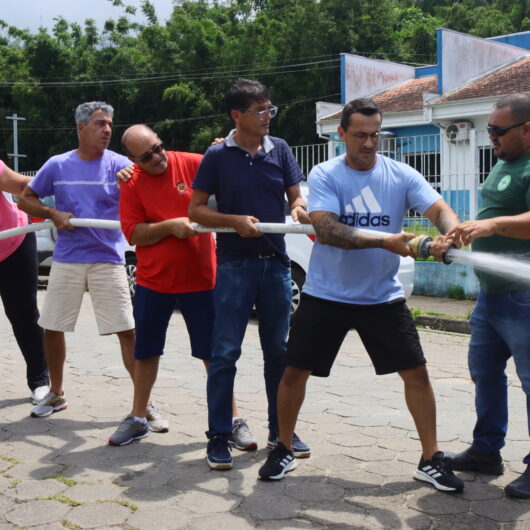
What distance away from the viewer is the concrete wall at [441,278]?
36.1 feet

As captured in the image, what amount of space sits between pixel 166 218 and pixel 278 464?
1.52 meters

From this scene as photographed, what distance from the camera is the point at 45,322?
5145 mm

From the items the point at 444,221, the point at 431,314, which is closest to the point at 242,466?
the point at 444,221

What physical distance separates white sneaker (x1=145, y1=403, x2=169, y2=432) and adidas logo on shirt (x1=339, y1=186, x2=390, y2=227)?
6.36 feet

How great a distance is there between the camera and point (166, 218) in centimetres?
439

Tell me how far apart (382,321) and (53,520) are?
1798 mm

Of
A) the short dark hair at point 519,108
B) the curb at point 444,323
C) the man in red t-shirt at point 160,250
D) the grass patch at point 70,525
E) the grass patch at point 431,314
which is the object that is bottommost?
the curb at point 444,323

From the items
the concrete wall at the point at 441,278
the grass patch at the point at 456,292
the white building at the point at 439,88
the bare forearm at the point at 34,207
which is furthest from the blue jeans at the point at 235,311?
the white building at the point at 439,88

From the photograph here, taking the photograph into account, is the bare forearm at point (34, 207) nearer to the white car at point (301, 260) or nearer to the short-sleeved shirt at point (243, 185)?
the short-sleeved shirt at point (243, 185)

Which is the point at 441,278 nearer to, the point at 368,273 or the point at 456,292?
the point at 456,292

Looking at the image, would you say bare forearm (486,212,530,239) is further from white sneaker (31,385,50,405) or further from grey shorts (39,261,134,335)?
white sneaker (31,385,50,405)

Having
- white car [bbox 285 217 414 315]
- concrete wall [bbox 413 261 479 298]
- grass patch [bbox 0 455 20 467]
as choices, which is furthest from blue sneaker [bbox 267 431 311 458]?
concrete wall [bbox 413 261 479 298]

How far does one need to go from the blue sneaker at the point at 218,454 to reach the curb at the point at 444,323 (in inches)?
218

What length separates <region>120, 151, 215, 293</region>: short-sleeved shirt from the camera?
14.5 feet
